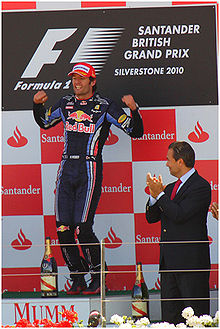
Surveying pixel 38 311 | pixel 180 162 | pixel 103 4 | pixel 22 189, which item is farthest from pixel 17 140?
pixel 180 162

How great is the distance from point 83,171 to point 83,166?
0.04 meters

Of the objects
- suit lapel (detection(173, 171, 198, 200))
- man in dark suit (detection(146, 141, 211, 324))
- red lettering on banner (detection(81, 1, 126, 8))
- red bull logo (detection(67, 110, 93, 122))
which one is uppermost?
red lettering on banner (detection(81, 1, 126, 8))

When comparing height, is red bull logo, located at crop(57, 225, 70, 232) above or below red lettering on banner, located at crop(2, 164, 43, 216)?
below

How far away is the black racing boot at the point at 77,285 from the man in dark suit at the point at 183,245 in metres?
0.79

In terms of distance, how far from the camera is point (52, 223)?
231 inches

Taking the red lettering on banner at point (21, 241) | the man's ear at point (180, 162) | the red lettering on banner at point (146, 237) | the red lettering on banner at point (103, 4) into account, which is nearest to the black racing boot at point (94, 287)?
the red lettering on banner at point (146, 237)

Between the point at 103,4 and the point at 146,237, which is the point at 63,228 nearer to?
the point at 146,237

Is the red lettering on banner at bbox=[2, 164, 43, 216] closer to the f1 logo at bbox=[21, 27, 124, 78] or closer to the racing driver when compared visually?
the racing driver

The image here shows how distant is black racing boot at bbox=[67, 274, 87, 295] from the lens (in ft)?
17.5

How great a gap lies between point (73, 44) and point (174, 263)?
6.74ft

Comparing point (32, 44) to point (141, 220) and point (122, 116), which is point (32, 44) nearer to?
point (122, 116)

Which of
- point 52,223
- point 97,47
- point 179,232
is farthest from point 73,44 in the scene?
point 179,232

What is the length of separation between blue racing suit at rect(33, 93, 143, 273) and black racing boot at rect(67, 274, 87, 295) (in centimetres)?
6

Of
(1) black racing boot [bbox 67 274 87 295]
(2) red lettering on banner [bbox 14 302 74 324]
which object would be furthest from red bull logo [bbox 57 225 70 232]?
(2) red lettering on banner [bbox 14 302 74 324]
